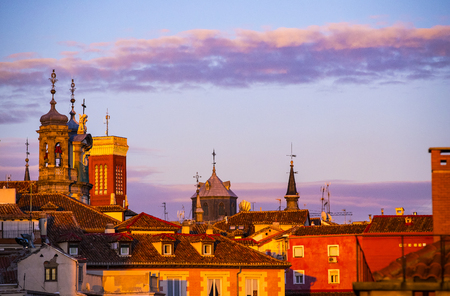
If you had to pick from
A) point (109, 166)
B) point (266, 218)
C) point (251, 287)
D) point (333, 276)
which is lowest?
point (333, 276)

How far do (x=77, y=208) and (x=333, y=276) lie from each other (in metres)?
21.4

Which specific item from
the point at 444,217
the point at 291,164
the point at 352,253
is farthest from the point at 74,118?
the point at 444,217

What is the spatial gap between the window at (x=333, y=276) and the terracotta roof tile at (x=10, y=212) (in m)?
29.9

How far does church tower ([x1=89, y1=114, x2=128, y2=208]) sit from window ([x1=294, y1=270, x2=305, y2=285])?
3422 inches

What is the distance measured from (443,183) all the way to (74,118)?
106m

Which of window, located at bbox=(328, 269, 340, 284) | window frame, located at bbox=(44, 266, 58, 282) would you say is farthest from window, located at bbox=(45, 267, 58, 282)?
window, located at bbox=(328, 269, 340, 284)

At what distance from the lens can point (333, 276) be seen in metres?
81.0

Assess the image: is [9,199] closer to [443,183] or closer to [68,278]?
[68,278]

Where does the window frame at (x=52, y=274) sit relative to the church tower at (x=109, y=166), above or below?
below

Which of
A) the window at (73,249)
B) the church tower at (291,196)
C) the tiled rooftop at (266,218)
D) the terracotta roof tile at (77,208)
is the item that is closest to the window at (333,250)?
the terracotta roof tile at (77,208)

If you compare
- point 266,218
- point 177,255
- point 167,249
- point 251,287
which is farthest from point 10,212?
point 266,218

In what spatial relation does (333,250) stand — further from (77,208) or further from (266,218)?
(266,218)

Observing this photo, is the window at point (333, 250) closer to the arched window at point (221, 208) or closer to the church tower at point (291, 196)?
the church tower at point (291, 196)

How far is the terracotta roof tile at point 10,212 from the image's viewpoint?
57.0 m
